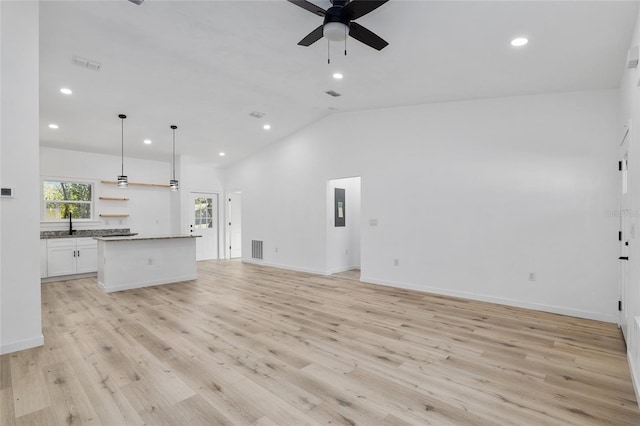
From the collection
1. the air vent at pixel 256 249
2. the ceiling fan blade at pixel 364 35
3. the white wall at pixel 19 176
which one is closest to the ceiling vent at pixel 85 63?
the white wall at pixel 19 176

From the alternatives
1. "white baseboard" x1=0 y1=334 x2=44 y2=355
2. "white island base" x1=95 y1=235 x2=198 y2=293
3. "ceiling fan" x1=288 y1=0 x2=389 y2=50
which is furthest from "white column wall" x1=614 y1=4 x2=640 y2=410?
"white island base" x1=95 y1=235 x2=198 y2=293

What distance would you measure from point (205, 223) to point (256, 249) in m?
2.05

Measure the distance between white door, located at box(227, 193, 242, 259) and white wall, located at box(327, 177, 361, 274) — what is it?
404 centimetres

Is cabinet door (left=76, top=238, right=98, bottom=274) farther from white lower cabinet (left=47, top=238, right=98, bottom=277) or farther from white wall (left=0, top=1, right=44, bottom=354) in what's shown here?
white wall (left=0, top=1, right=44, bottom=354)

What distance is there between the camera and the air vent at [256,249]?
27.9ft

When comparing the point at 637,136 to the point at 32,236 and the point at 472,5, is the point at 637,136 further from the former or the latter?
the point at 32,236

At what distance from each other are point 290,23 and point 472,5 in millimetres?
1798

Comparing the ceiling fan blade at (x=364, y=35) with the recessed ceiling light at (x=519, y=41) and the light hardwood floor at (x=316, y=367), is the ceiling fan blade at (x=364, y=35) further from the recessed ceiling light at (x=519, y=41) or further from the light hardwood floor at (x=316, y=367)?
the light hardwood floor at (x=316, y=367)

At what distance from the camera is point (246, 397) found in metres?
2.28

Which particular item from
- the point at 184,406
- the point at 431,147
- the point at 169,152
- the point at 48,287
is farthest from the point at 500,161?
the point at 48,287

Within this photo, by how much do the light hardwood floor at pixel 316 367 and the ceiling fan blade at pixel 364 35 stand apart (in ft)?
9.69

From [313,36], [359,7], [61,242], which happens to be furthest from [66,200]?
[359,7]

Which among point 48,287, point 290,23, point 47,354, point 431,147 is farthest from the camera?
point 48,287

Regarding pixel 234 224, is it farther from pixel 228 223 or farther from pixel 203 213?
pixel 203 213
